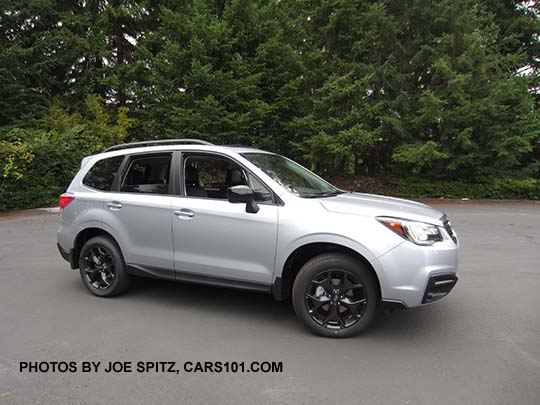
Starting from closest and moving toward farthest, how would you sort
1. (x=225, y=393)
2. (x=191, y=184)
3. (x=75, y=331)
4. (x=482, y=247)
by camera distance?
(x=225, y=393) < (x=75, y=331) < (x=191, y=184) < (x=482, y=247)

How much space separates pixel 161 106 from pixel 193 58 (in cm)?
247

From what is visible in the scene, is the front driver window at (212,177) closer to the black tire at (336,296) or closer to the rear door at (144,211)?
the rear door at (144,211)

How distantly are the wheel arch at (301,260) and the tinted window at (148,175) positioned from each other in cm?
168

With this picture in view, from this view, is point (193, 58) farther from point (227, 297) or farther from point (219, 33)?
point (227, 297)

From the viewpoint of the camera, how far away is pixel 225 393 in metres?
2.80

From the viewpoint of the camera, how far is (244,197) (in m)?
3.79

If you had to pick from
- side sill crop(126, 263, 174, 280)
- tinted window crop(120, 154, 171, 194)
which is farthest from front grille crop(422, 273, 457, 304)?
tinted window crop(120, 154, 171, 194)

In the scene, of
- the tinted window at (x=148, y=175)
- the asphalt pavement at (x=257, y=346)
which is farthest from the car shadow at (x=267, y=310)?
the tinted window at (x=148, y=175)

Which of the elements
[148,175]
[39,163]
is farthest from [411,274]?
[39,163]

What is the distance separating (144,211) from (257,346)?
1.98 metres

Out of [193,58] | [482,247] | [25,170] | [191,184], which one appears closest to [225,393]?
[191,184]

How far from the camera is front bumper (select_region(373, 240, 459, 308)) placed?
3402mm

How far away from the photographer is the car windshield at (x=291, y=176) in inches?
165

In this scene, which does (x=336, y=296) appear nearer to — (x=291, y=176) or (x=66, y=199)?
(x=291, y=176)
